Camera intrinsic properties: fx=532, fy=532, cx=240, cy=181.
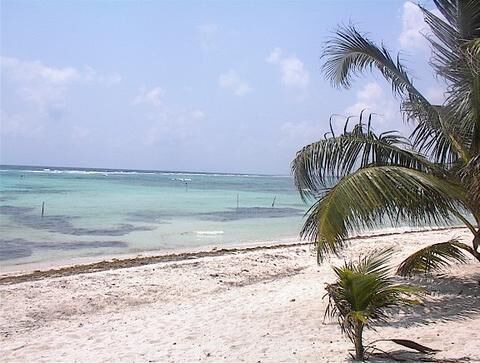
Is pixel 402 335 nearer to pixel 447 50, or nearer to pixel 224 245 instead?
pixel 447 50

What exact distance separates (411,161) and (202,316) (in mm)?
3587

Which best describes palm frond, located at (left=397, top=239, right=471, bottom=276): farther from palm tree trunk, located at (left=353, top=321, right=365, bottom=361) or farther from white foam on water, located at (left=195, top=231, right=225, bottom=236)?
white foam on water, located at (left=195, top=231, right=225, bottom=236)

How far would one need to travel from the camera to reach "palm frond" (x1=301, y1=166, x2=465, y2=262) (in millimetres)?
5863

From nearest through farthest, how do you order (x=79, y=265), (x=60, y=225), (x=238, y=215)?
(x=79, y=265) → (x=60, y=225) → (x=238, y=215)

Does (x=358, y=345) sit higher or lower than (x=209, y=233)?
higher

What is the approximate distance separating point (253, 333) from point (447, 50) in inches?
203

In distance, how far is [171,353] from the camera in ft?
18.7

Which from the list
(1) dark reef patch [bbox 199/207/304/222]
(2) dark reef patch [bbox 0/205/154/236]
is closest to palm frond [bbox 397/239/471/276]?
(2) dark reef patch [bbox 0/205/154/236]

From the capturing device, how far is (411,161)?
23.9ft

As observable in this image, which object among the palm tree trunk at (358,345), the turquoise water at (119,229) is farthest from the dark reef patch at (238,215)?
the palm tree trunk at (358,345)

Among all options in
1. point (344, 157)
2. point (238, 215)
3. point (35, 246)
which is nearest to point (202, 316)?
point (344, 157)

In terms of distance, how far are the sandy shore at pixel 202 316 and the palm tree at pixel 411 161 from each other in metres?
1.02

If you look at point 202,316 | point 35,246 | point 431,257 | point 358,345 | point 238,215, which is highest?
point 431,257

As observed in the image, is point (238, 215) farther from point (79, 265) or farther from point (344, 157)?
point (344, 157)
